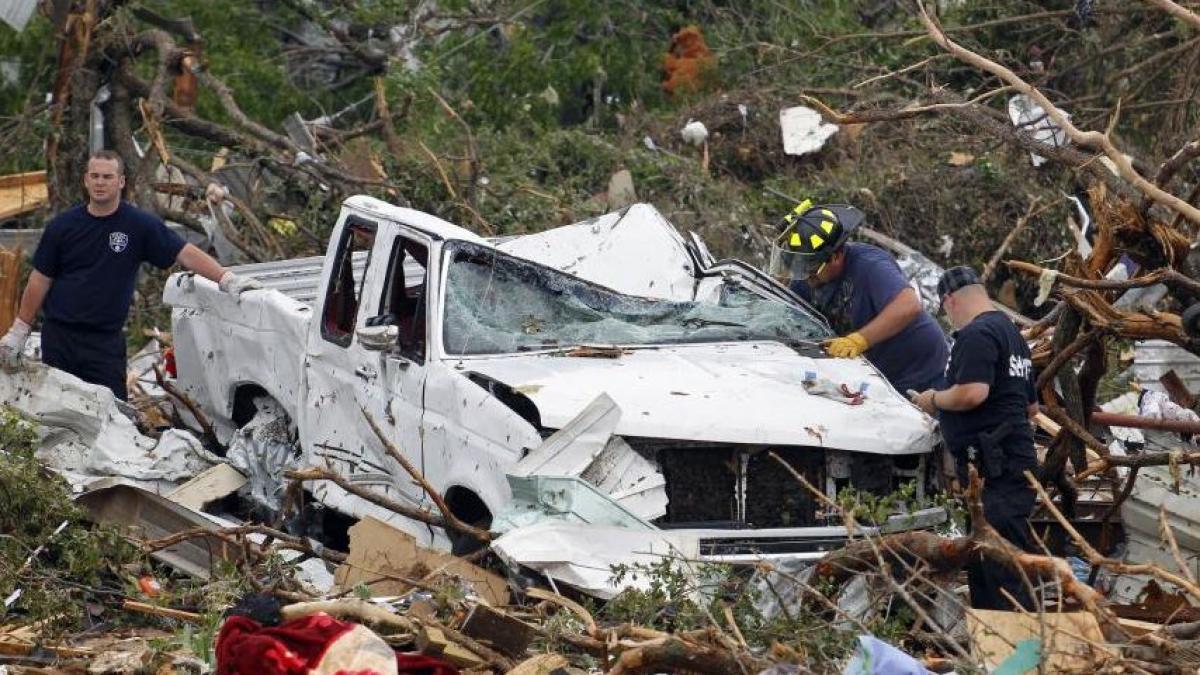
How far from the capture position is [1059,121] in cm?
690

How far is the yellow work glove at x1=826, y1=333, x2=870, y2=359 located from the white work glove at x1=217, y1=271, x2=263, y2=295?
3.07 meters

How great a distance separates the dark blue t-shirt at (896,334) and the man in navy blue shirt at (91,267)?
3.16m

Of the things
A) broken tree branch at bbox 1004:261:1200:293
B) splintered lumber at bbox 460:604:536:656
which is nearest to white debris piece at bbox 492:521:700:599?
splintered lumber at bbox 460:604:536:656

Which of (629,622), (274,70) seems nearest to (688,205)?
(274,70)

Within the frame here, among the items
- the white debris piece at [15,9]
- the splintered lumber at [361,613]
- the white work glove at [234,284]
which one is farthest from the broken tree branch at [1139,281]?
the white debris piece at [15,9]

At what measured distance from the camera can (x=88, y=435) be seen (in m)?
9.11

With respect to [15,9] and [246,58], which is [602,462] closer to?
[15,9]

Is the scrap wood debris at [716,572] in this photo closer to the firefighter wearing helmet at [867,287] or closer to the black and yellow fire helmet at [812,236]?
the firefighter wearing helmet at [867,287]

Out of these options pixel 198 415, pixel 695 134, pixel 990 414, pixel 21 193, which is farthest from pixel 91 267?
pixel 695 134

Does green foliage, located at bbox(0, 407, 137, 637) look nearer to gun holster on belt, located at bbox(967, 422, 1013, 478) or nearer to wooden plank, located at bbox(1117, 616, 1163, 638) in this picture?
gun holster on belt, located at bbox(967, 422, 1013, 478)

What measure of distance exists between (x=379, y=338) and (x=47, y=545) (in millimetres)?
1568

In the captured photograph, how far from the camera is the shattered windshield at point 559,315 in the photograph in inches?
311

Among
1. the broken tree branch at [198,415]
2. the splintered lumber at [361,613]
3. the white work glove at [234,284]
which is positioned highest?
the white work glove at [234,284]

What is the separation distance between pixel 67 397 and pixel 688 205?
21.0 feet
